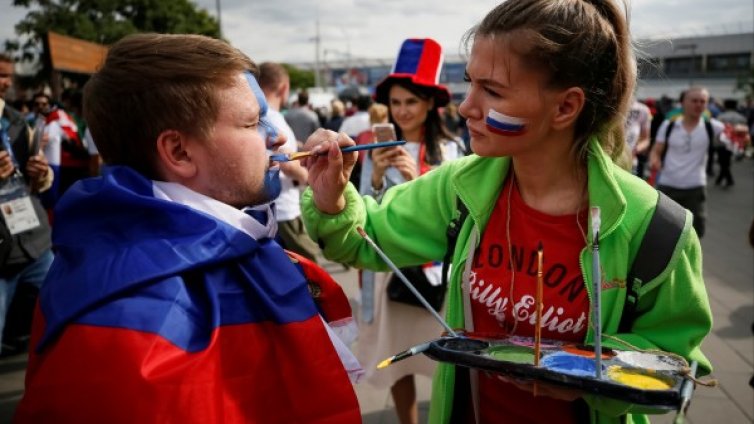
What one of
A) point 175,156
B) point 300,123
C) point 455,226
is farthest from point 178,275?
point 300,123

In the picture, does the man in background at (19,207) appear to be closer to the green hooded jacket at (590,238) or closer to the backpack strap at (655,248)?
the green hooded jacket at (590,238)

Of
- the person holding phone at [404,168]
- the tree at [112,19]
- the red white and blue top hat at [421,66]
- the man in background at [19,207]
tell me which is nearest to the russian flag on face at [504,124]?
the person holding phone at [404,168]

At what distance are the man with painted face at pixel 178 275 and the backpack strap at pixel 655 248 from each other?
70cm

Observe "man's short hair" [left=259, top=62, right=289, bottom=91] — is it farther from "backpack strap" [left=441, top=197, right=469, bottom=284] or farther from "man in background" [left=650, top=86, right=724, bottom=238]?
"man in background" [left=650, top=86, right=724, bottom=238]

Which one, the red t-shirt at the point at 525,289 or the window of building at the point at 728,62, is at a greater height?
the red t-shirt at the point at 525,289

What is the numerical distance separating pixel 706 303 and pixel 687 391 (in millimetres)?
436

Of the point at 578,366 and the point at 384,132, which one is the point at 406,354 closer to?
the point at 578,366

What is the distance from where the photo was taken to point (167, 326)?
41.3 inches

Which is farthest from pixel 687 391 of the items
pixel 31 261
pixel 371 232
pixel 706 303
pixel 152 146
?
pixel 31 261

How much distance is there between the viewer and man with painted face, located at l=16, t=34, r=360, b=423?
1.00 metres

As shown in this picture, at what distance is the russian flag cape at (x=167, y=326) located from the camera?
0.99 meters

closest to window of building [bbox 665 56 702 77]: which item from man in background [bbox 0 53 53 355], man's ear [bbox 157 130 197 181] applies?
man in background [bbox 0 53 53 355]

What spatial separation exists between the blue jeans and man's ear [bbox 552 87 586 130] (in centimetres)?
316

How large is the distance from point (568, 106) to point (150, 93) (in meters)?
0.99
